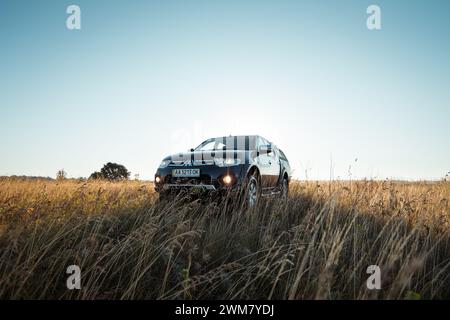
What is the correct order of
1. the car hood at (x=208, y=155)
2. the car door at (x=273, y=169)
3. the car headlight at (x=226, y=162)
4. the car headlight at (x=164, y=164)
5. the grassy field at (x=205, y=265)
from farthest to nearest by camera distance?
the car door at (x=273, y=169) < the car headlight at (x=164, y=164) < the car hood at (x=208, y=155) < the car headlight at (x=226, y=162) < the grassy field at (x=205, y=265)

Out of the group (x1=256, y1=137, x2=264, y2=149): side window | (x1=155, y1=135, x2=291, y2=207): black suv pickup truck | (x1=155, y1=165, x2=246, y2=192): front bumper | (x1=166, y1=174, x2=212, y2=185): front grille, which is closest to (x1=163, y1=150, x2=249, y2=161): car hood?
(x1=155, y1=135, x2=291, y2=207): black suv pickup truck

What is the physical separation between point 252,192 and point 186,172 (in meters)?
1.30

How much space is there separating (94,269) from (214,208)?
2.22 m

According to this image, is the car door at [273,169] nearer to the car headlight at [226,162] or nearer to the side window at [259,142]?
the side window at [259,142]

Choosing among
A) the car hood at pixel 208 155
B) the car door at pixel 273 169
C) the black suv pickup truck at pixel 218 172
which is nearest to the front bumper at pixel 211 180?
the black suv pickup truck at pixel 218 172

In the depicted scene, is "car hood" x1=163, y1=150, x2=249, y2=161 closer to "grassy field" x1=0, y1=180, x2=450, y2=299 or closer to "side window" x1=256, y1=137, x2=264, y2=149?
"side window" x1=256, y1=137, x2=264, y2=149

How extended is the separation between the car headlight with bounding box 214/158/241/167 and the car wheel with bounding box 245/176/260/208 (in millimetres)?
447

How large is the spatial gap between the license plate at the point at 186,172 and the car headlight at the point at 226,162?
377 millimetres

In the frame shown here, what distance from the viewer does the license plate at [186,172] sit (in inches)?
198

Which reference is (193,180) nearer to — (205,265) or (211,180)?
(211,180)

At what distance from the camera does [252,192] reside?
5395 millimetres

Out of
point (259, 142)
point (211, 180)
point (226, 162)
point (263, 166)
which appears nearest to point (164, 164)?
point (211, 180)
